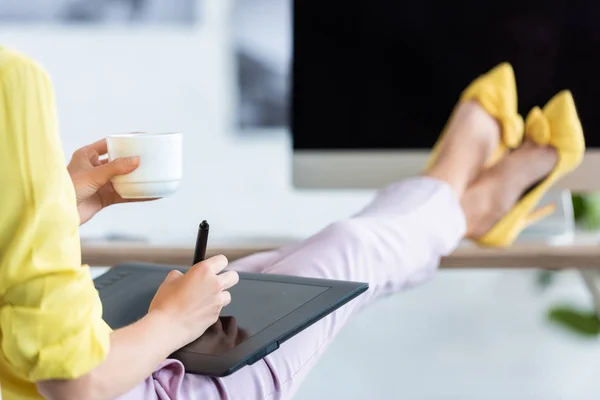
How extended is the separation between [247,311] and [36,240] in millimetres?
298

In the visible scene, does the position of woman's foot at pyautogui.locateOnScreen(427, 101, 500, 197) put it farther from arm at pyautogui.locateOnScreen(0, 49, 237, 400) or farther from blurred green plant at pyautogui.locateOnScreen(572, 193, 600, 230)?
arm at pyautogui.locateOnScreen(0, 49, 237, 400)

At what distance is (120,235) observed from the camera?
4.42 ft

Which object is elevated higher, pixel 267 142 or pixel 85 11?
pixel 85 11

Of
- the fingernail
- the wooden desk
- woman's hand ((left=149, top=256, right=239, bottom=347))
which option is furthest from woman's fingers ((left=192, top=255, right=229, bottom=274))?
the wooden desk

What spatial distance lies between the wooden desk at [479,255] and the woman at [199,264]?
2.3 inches

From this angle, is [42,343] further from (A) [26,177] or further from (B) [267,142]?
(B) [267,142]

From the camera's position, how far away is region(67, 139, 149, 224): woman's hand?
28.6 inches

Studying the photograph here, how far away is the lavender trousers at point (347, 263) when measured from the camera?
71cm

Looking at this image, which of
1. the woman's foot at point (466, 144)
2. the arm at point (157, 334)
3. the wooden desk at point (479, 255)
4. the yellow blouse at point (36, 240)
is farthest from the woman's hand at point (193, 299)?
the woman's foot at point (466, 144)

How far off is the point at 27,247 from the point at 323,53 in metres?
0.90

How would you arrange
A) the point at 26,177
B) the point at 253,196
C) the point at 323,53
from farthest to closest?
the point at 253,196 → the point at 323,53 → the point at 26,177

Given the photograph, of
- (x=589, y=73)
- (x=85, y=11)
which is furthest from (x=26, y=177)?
(x=85, y=11)

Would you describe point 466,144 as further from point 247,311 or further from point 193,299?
point 193,299

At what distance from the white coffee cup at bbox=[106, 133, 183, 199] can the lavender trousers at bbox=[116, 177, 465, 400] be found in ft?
0.50
